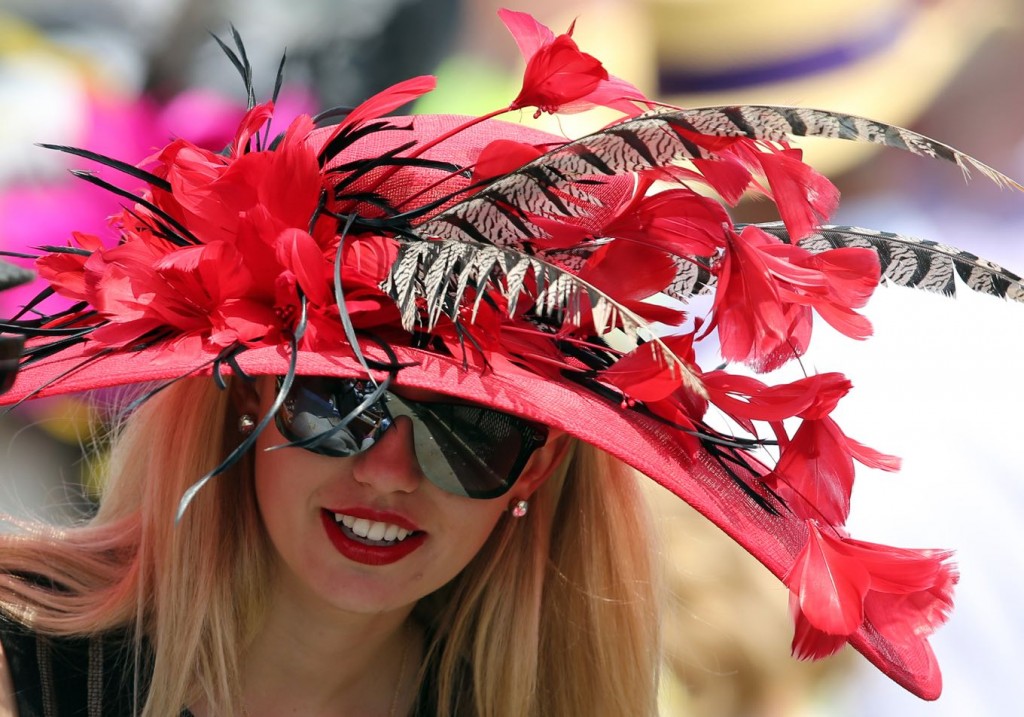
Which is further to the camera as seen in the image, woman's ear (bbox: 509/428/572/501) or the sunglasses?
woman's ear (bbox: 509/428/572/501)

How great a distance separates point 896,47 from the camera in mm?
3715

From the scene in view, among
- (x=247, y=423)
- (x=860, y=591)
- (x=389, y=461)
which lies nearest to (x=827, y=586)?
(x=860, y=591)

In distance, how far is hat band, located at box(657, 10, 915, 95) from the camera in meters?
3.64

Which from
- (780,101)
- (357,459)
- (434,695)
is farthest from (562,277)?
(780,101)

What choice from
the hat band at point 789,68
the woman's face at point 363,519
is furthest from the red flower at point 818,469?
the hat band at point 789,68

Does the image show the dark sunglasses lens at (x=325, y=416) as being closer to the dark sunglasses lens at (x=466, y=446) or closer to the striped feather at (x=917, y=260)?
the dark sunglasses lens at (x=466, y=446)

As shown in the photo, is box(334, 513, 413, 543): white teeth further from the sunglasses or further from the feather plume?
the feather plume

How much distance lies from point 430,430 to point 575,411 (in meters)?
0.21

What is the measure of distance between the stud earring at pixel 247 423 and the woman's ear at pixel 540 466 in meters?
0.39

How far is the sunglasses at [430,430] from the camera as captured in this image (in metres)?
1.40

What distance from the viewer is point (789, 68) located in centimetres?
364

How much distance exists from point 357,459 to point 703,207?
527 millimetres

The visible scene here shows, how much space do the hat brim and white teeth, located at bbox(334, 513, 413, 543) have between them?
0.98ft

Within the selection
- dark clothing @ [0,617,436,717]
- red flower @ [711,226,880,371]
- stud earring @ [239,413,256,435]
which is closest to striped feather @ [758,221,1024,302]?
red flower @ [711,226,880,371]
